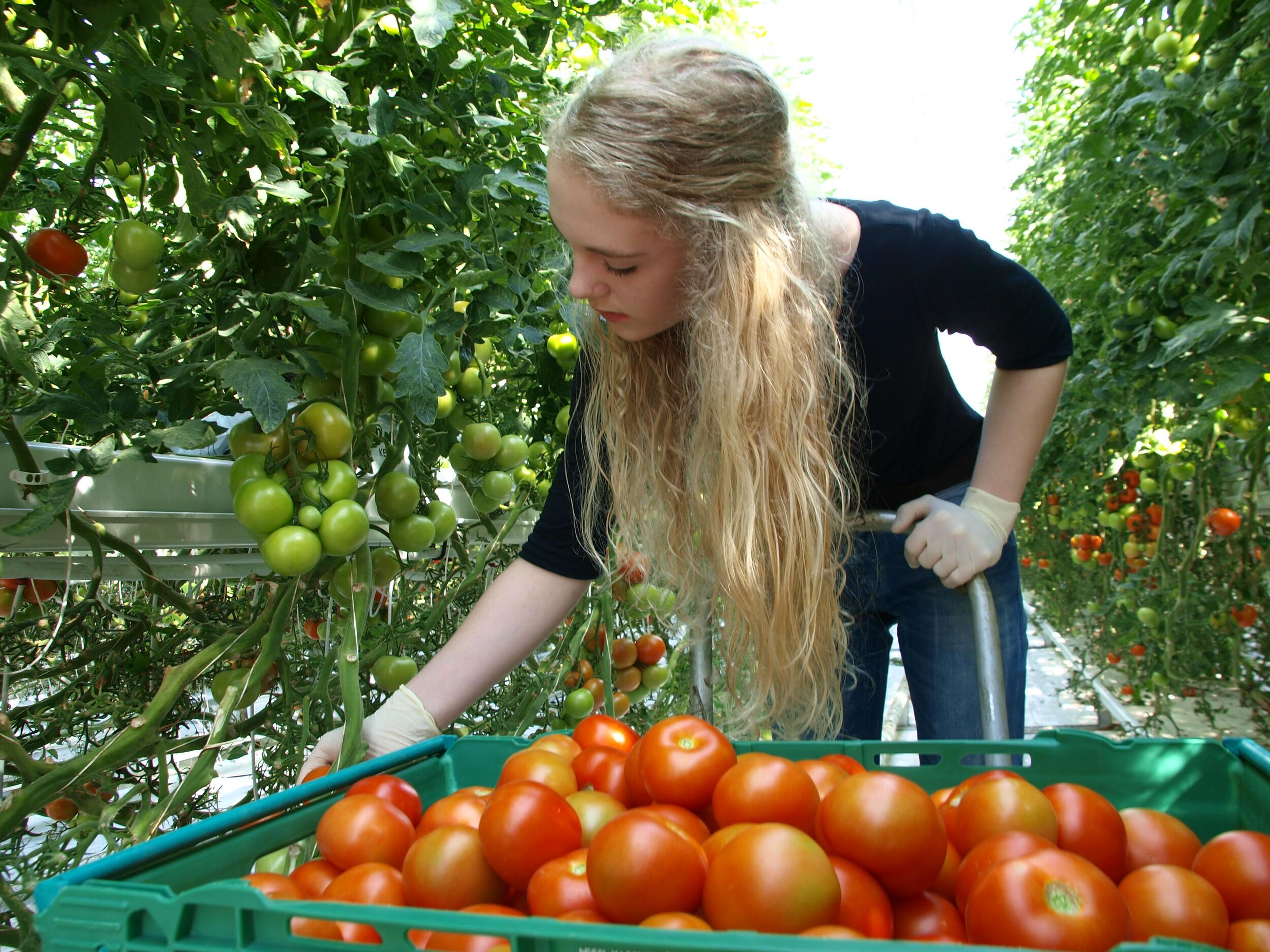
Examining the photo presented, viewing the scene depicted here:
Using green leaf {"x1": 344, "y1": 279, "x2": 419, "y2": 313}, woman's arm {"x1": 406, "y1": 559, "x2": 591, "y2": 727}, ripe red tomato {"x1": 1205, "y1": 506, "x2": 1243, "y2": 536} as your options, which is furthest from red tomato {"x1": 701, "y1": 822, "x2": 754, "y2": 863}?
ripe red tomato {"x1": 1205, "y1": 506, "x2": 1243, "y2": 536}

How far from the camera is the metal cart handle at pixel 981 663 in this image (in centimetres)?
96

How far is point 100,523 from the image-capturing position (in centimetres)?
109

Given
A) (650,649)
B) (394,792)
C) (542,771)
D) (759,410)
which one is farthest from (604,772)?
(650,649)

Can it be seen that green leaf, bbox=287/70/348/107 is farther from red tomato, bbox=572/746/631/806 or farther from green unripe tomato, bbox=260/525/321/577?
red tomato, bbox=572/746/631/806

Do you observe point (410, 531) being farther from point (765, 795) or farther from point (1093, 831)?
point (1093, 831)

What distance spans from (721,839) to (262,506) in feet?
2.26

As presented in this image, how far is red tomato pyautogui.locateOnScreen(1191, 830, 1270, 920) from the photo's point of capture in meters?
0.52

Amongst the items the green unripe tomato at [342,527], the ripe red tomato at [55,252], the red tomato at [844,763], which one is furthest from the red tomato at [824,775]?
the ripe red tomato at [55,252]

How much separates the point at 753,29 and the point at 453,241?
13.0 ft

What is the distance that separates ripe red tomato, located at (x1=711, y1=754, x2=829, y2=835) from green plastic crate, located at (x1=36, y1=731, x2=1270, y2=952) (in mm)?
195

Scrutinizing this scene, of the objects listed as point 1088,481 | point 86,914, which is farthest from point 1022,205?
point 86,914

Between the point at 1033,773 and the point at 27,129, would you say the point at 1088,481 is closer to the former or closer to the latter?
the point at 1033,773

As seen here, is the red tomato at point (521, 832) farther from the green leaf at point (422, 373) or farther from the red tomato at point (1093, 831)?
the green leaf at point (422, 373)

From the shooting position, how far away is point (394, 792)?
695 millimetres
